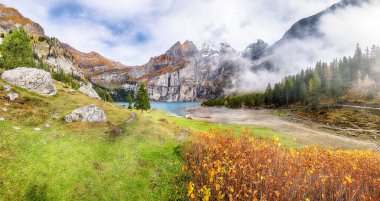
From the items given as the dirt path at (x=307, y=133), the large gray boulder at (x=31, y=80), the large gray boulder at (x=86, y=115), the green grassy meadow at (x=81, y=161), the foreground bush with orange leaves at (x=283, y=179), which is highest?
the large gray boulder at (x=31, y=80)

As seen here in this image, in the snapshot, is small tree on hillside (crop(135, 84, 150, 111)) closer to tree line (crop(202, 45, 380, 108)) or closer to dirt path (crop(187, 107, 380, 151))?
dirt path (crop(187, 107, 380, 151))

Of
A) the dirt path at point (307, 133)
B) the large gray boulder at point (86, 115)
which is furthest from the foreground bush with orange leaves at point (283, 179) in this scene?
the dirt path at point (307, 133)

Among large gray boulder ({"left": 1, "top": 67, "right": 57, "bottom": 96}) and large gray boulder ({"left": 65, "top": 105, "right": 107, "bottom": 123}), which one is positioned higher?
large gray boulder ({"left": 1, "top": 67, "right": 57, "bottom": 96})

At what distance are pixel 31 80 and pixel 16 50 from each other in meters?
32.5

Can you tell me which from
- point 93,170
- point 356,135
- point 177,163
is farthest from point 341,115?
point 93,170

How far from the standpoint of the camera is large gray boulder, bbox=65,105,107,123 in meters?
33.9

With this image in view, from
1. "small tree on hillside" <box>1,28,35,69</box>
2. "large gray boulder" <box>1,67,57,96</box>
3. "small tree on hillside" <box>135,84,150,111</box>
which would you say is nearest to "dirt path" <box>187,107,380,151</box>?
"small tree on hillside" <box>135,84,150,111</box>

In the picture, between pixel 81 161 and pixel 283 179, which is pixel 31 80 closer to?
pixel 81 161

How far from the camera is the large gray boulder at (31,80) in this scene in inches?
1832

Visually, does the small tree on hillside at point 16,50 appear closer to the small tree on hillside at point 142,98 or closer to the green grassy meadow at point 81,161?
the small tree on hillside at point 142,98

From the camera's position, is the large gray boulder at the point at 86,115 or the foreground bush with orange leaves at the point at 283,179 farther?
the large gray boulder at the point at 86,115

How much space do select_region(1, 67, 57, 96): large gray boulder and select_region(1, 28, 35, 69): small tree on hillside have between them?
2458cm

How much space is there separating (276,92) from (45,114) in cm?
16981

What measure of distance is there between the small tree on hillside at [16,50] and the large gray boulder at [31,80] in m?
24.6
